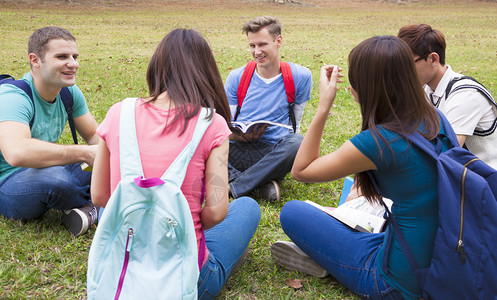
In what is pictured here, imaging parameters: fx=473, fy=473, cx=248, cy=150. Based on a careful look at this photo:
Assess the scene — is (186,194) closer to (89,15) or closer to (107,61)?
(107,61)

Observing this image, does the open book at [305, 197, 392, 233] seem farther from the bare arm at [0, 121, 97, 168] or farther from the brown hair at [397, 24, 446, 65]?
the bare arm at [0, 121, 97, 168]

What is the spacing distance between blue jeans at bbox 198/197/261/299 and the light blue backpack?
0.39 m

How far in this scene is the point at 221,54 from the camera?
42.2 feet

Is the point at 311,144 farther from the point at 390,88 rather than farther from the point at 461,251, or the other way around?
the point at 461,251

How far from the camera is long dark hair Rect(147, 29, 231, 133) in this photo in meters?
2.25

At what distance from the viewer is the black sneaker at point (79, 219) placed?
3.48m

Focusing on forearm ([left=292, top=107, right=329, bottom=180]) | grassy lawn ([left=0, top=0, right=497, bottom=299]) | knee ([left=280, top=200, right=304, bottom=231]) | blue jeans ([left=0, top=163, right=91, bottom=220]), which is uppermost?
forearm ([left=292, top=107, right=329, bottom=180])

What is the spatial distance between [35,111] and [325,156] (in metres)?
2.26

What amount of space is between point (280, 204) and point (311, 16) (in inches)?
915

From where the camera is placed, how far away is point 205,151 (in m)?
2.20

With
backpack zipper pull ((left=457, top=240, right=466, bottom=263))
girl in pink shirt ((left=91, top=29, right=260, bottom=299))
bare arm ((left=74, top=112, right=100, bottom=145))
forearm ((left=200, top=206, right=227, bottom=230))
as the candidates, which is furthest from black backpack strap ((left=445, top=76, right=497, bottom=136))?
bare arm ((left=74, top=112, right=100, bottom=145))

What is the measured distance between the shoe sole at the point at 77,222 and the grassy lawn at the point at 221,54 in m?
0.06

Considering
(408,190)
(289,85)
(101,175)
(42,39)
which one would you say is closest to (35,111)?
(42,39)

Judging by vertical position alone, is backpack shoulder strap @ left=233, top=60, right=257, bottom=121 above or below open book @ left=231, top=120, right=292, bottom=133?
above
